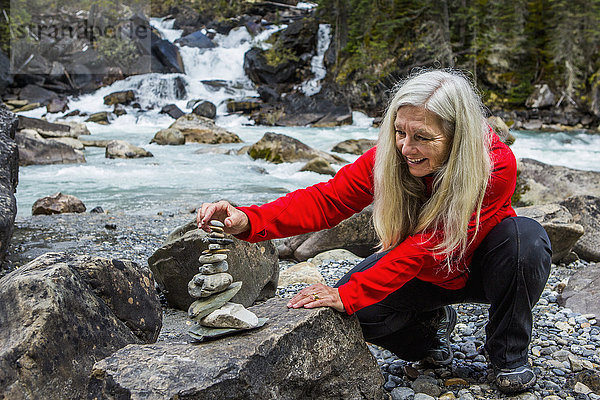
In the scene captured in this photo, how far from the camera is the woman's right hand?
8.24 feet

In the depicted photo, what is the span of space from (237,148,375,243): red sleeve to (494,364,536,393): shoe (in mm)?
1238

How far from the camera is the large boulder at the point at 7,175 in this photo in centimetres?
450

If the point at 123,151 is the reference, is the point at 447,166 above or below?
above

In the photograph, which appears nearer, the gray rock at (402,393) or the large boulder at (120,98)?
the gray rock at (402,393)

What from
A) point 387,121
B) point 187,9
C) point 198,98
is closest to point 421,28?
A: point 198,98

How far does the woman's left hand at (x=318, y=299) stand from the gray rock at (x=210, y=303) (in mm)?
354

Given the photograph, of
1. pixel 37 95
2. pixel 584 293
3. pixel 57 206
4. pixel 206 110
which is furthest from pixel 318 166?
pixel 37 95

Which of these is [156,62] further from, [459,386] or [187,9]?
[459,386]

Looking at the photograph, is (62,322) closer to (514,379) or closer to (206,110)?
(514,379)

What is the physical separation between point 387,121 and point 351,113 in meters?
26.4

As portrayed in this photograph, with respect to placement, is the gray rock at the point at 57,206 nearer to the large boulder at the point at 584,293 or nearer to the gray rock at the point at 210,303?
the gray rock at the point at 210,303

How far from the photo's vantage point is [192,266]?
4.18m

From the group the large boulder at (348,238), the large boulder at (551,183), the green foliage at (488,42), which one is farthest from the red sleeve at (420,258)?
the green foliage at (488,42)

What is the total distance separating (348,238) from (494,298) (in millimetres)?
3237
